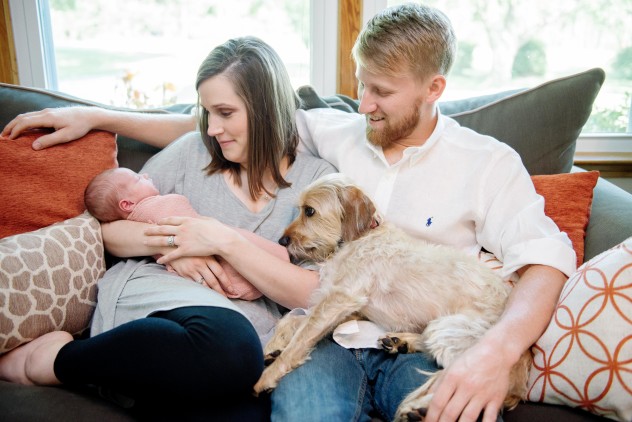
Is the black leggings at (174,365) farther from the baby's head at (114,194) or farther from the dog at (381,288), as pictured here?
the baby's head at (114,194)

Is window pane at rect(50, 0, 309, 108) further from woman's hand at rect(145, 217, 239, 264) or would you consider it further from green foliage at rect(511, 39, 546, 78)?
woman's hand at rect(145, 217, 239, 264)

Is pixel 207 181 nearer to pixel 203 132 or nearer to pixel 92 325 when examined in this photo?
pixel 203 132

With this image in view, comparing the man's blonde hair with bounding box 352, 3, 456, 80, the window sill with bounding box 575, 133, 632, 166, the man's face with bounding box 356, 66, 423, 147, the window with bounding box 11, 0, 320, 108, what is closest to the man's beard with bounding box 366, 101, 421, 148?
the man's face with bounding box 356, 66, 423, 147

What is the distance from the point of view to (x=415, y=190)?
1914 mm

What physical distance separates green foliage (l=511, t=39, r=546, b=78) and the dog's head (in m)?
1.88

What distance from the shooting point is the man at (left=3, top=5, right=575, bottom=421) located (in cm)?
143

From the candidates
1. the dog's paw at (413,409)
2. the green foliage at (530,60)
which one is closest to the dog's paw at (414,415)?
the dog's paw at (413,409)

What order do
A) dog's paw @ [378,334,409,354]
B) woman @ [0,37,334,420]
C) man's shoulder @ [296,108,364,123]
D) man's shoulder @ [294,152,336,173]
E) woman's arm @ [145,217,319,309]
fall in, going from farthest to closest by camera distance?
1. man's shoulder @ [296,108,364,123]
2. man's shoulder @ [294,152,336,173]
3. woman's arm @ [145,217,319,309]
4. dog's paw @ [378,334,409,354]
5. woman @ [0,37,334,420]

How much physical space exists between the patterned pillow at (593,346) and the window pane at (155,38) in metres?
2.17

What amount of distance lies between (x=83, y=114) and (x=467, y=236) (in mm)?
1545

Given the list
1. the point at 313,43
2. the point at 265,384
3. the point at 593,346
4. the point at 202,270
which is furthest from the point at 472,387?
the point at 313,43

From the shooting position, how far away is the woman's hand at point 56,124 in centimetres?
185

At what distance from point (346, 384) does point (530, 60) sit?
249 cm

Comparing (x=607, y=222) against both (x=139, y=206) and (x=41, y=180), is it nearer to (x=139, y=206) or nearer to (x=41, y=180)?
(x=139, y=206)
